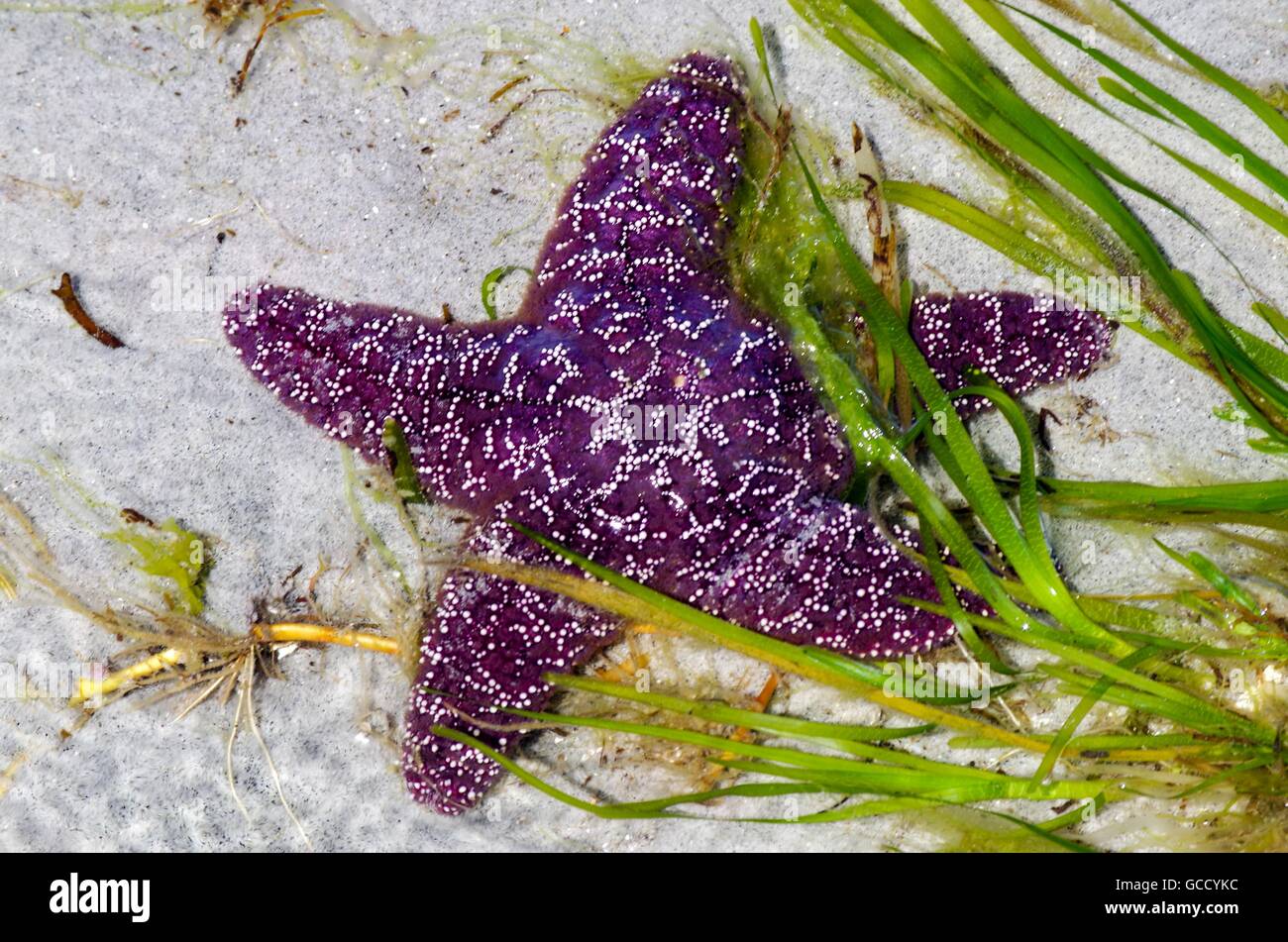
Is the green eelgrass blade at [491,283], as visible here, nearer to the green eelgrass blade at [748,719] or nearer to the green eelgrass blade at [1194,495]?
the green eelgrass blade at [748,719]

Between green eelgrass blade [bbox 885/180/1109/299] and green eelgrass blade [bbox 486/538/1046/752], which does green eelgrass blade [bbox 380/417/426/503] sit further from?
green eelgrass blade [bbox 885/180/1109/299]

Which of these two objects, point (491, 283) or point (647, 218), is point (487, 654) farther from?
point (647, 218)

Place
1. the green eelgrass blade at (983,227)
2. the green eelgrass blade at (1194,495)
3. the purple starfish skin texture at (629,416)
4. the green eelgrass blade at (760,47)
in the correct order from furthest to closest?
the green eelgrass blade at (983,227) → the green eelgrass blade at (760,47) → the green eelgrass blade at (1194,495) → the purple starfish skin texture at (629,416)

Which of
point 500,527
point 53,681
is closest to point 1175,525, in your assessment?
point 500,527

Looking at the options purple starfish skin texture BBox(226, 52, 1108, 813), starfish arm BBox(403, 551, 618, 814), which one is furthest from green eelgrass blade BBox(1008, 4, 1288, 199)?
starfish arm BBox(403, 551, 618, 814)

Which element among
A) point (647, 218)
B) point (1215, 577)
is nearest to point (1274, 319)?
point (1215, 577)

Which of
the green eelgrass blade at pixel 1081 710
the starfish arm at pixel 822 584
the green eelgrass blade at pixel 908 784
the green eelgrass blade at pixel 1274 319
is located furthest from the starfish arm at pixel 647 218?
the green eelgrass blade at pixel 1274 319

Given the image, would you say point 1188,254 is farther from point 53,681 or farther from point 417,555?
point 53,681
